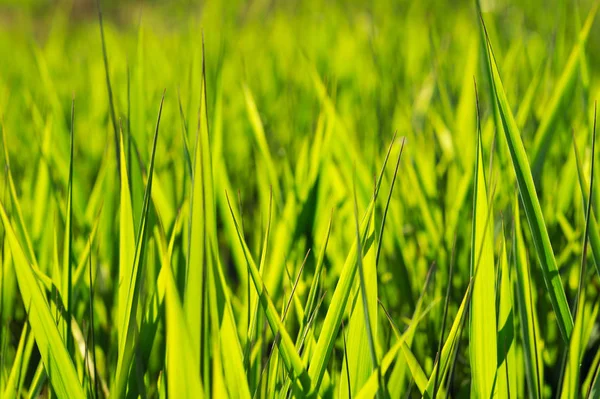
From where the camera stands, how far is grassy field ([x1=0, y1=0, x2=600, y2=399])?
385mm

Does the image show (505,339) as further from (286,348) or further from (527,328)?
(286,348)

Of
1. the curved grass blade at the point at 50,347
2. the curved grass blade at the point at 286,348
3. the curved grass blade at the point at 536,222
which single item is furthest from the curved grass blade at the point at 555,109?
the curved grass blade at the point at 50,347

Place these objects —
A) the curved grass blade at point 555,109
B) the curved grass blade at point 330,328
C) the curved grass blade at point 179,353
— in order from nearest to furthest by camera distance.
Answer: the curved grass blade at point 179,353, the curved grass blade at point 330,328, the curved grass blade at point 555,109

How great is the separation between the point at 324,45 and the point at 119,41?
86cm

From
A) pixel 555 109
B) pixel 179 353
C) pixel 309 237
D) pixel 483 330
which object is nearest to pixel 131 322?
pixel 179 353

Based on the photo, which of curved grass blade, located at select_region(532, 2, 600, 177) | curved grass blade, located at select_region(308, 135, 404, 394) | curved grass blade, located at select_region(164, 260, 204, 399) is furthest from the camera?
curved grass blade, located at select_region(532, 2, 600, 177)

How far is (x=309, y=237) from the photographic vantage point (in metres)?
0.67

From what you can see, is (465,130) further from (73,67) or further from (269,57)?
(73,67)

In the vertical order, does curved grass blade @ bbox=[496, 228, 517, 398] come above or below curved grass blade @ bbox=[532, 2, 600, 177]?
below

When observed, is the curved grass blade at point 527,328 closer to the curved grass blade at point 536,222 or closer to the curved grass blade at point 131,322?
the curved grass blade at point 536,222

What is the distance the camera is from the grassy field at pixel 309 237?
1.26ft

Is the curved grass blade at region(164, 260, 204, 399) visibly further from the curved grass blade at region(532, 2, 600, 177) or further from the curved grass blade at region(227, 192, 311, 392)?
the curved grass blade at region(532, 2, 600, 177)

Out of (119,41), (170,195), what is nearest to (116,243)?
(170,195)

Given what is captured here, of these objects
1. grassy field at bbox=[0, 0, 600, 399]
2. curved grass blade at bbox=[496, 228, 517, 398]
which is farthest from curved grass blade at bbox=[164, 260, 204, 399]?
curved grass blade at bbox=[496, 228, 517, 398]
